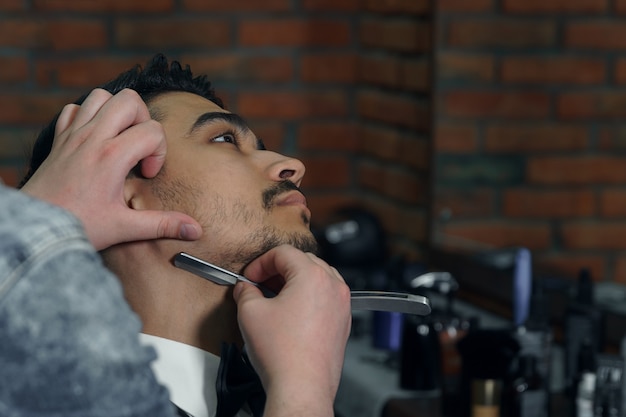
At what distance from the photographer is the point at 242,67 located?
3.31 meters

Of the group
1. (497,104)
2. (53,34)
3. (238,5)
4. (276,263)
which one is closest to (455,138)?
(497,104)

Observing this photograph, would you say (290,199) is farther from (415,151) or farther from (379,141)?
(379,141)

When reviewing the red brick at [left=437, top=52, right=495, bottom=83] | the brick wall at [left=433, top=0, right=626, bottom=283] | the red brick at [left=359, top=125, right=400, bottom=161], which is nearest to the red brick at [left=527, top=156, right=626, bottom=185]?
the brick wall at [left=433, top=0, right=626, bottom=283]

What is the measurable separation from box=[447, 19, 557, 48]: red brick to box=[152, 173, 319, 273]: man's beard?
1.39 metres

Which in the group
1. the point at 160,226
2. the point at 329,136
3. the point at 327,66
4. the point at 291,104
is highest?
the point at 160,226

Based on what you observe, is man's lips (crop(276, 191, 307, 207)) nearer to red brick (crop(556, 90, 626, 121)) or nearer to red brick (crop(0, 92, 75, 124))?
red brick (crop(556, 90, 626, 121))

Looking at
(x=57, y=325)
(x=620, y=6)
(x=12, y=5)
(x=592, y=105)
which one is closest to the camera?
(x=57, y=325)

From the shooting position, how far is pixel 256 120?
3.34m

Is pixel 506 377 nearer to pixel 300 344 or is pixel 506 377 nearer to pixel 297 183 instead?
pixel 297 183

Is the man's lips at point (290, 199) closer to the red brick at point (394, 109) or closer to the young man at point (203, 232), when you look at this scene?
the young man at point (203, 232)

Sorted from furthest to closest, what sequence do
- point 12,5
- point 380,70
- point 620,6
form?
point 380,70, point 12,5, point 620,6

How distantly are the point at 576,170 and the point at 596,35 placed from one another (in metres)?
0.35

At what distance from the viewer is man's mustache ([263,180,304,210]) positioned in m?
1.49

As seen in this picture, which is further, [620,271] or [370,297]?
[620,271]
